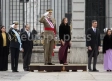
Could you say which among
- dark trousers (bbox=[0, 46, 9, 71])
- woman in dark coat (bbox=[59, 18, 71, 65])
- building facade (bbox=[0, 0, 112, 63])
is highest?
building facade (bbox=[0, 0, 112, 63])

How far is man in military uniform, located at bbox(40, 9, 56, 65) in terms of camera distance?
55.1 ft

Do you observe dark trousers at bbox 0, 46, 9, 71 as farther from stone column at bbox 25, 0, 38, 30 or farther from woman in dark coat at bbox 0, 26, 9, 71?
stone column at bbox 25, 0, 38, 30

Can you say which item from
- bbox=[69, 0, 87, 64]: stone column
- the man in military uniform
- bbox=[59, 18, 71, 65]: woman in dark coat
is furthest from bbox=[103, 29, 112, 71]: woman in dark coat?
bbox=[69, 0, 87, 64]: stone column

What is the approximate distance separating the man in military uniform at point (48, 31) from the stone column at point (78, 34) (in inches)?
233

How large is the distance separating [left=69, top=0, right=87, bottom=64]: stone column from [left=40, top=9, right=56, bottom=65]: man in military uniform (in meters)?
5.92

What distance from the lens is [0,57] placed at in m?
18.9

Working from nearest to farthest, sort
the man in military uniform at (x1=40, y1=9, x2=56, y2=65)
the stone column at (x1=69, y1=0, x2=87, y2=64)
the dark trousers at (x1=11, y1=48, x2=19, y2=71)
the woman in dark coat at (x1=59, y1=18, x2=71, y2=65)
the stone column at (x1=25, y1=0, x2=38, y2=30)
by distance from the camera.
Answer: the man in military uniform at (x1=40, y1=9, x2=56, y2=65) < the woman in dark coat at (x1=59, y1=18, x2=71, y2=65) < the dark trousers at (x1=11, y1=48, x2=19, y2=71) < the stone column at (x1=69, y1=0, x2=87, y2=64) < the stone column at (x1=25, y1=0, x2=38, y2=30)

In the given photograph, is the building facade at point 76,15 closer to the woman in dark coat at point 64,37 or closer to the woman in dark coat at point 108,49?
the woman in dark coat at point 108,49

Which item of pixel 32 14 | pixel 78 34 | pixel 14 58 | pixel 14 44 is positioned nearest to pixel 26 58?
pixel 14 58

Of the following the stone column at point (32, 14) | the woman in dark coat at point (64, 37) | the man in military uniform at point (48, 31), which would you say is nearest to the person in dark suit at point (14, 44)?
the man in military uniform at point (48, 31)

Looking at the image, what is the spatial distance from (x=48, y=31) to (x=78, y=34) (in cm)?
631

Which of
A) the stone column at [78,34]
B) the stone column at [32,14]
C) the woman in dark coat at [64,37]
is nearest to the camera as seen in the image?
the woman in dark coat at [64,37]

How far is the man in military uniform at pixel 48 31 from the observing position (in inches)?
661

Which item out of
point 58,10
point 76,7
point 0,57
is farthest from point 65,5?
point 0,57
